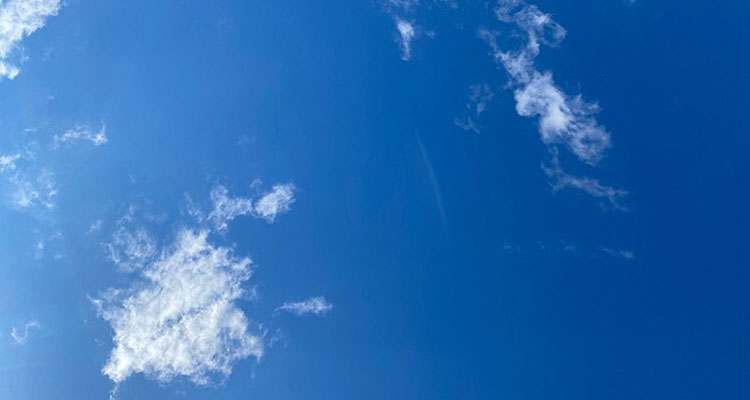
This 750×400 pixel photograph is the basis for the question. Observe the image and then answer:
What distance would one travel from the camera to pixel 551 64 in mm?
184250

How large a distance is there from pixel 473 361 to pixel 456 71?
240 feet

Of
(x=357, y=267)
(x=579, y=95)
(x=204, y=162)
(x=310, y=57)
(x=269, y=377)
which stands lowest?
(x=269, y=377)

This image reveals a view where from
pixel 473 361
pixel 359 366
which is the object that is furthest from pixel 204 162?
pixel 473 361

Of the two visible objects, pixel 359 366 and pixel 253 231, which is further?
pixel 253 231

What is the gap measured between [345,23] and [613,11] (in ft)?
229

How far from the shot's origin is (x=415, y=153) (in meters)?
182

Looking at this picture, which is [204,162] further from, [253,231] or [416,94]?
[416,94]

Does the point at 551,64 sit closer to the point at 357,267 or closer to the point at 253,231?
the point at 357,267

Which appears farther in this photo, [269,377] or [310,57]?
[310,57]

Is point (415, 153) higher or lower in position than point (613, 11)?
lower

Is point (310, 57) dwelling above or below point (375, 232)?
above

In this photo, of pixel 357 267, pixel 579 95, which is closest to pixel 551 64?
pixel 579 95

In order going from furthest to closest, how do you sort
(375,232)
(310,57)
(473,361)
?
1. (310,57)
2. (375,232)
3. (473,361)

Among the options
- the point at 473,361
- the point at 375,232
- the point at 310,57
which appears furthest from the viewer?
the point at 310,57
